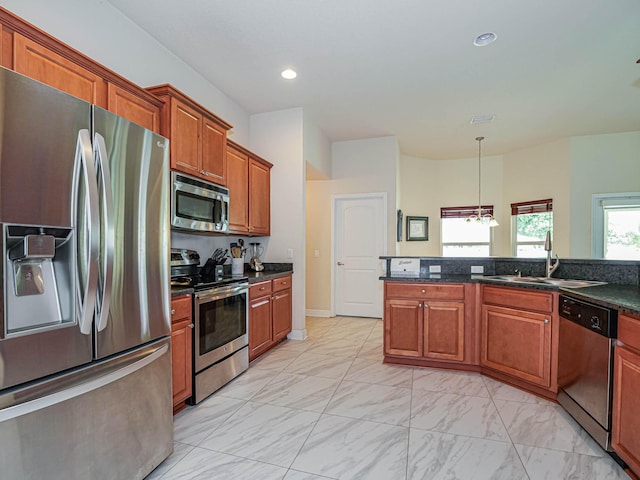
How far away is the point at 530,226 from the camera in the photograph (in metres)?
5.58

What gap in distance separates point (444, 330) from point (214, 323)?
6.75 ft

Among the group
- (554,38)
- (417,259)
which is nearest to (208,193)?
(417,259)

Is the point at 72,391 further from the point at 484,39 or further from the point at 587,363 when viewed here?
the point at 484,39

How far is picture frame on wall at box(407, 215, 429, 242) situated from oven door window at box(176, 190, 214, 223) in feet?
13.7

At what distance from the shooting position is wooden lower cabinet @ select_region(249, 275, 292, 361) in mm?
3096

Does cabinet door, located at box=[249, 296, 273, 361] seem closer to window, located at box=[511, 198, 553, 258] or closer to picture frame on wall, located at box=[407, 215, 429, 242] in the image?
picture frame on wall, located at box=[407, 215, 429, 242]

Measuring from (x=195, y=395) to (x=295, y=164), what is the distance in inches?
110

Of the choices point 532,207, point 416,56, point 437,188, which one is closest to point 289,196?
point 416,56

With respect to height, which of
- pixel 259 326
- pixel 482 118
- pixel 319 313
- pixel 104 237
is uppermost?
pixel 482 118

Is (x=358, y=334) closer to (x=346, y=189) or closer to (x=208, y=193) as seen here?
(x=346, y=189)

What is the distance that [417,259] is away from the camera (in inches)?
127

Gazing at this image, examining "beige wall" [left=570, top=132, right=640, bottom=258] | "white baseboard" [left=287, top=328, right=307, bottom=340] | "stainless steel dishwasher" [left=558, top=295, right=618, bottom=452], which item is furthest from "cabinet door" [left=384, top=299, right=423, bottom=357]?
"beige wall" [left=570, top=132, right=640, bottom=258]

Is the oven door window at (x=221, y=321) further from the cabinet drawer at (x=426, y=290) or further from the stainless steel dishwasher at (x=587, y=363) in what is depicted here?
the stainless steel dishwasher at (x=587, y=363)

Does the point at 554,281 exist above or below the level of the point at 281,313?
above
